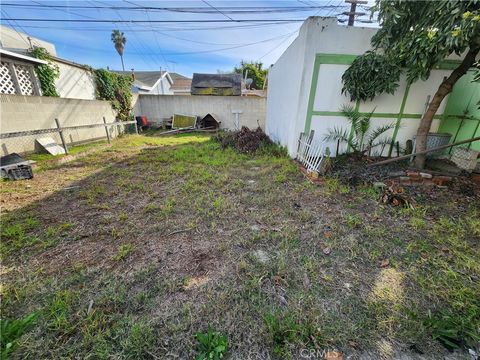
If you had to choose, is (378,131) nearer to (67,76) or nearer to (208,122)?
(208,122)

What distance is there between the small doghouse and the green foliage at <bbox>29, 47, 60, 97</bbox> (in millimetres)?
5458

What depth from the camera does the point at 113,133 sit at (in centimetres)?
834

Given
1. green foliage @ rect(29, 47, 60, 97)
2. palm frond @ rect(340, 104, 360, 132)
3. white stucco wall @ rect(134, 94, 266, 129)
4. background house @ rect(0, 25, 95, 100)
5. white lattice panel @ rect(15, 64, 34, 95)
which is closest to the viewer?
palm frond @ rect(340, 104, 360, 132)

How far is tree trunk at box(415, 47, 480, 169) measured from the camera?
10.4ft

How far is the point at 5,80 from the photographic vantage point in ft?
17.4

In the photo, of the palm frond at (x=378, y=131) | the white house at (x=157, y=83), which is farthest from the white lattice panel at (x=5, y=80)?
the white house at (x=157, y=83)

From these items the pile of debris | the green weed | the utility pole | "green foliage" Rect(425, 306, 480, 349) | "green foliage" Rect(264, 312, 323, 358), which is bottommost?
the green weed

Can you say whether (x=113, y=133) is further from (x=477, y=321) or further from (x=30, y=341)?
(x=477, y=321)

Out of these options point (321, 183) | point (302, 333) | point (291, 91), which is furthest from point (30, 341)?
point (291, 91)

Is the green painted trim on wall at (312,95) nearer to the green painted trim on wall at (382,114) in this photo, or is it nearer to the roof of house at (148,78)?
the green painted trim on wall at (382,114)

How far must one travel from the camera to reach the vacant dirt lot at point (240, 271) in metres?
1.28

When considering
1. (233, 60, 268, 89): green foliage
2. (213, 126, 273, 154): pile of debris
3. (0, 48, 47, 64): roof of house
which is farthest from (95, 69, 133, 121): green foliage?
(233, 60, 268, 89): green foliage

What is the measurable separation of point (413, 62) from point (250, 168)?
128 inches

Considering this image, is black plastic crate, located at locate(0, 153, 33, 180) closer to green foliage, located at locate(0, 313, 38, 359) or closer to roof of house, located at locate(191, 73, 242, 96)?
green foliage, located at locate(0, 313, 38, 359)
